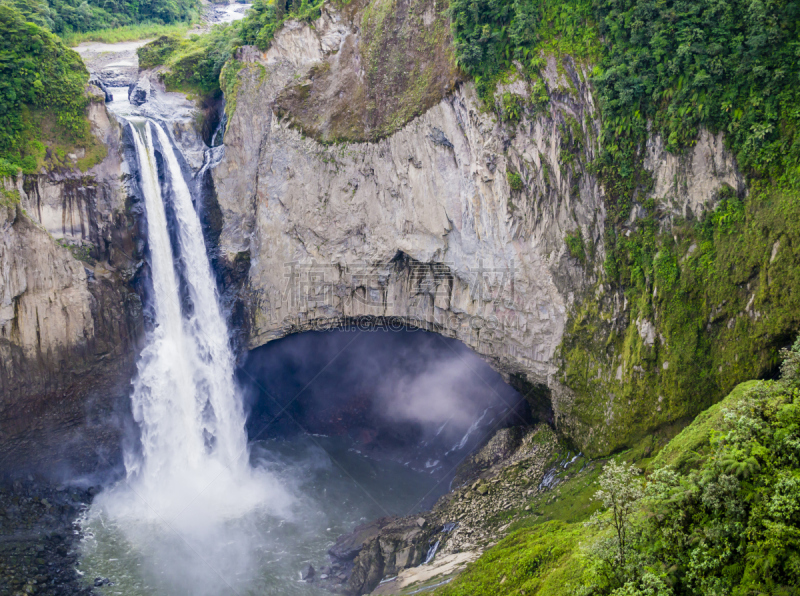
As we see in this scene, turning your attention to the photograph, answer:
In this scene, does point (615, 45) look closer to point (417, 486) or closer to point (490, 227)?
point (490, 227)

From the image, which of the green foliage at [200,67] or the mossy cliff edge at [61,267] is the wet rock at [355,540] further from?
the green foliage at [200,67]

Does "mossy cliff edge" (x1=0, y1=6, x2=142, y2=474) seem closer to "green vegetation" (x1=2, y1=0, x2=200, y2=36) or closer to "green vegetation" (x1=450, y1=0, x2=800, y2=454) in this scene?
"green vegetation" (x1=2, y1=0, x2=200, y2=36)

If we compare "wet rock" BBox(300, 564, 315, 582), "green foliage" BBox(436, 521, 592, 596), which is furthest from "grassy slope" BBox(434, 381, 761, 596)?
"wet rock" BBox(300, 564, 315, 582)

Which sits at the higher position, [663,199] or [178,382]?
[663,199]

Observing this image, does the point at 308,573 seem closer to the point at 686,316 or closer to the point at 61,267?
the point at 61,267

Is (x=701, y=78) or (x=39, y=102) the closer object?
(x=701, y=78)

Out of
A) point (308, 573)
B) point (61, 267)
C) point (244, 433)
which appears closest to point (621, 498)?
point (308, 573)
